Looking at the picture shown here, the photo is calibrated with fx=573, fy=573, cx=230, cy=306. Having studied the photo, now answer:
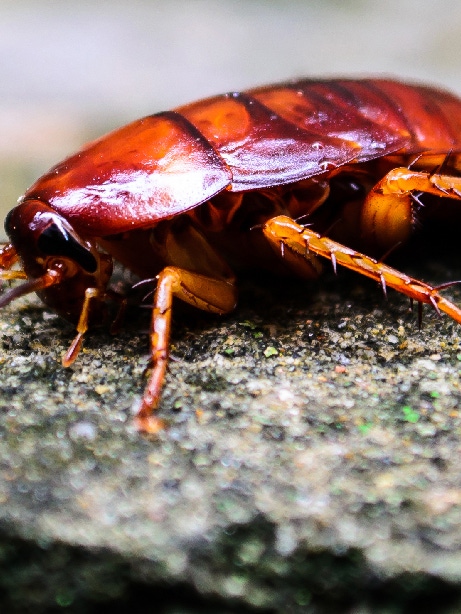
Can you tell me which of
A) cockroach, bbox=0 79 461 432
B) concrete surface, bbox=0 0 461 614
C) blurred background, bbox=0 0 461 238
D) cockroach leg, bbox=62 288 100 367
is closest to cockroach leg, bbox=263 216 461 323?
cockroach, bbox=0 79 461 432

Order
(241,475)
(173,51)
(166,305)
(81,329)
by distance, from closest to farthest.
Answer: (241,475) → (166,305) → (81,329) → (173,51)

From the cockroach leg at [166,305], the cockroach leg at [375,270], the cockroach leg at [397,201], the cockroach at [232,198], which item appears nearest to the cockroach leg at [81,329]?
the cockroach at [232,198]

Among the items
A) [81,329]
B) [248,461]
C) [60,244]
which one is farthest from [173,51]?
[248,461]

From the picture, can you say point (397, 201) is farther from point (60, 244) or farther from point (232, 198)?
point (60, 244)

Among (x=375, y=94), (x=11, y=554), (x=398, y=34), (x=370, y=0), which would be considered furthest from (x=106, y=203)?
(x=370, y=0)

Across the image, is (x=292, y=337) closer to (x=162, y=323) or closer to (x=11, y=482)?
(x=162, y=323)

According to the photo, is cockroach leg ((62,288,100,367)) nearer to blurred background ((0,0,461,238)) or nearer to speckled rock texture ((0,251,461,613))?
speckled rock texture ((0,251,461,613))
